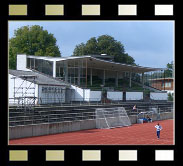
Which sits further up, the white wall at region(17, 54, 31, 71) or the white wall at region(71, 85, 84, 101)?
the white wall at region(17, 54, 31, 71)

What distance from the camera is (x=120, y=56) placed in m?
70.9

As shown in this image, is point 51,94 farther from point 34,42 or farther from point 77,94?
point 34,42

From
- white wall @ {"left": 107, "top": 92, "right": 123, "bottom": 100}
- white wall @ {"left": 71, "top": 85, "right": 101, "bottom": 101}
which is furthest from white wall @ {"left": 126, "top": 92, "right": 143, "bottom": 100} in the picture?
white wall @ {"left": 71, "top": 85, "right": 101, "bottom": 101}

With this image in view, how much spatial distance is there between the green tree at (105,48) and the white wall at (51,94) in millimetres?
33822

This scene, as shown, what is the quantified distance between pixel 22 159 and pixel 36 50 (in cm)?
5337

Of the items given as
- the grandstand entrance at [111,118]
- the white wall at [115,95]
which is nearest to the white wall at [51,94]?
the grandstand entrance at [111,118]

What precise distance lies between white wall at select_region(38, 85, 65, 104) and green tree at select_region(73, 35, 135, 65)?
111 feet

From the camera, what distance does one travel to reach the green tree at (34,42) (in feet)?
189

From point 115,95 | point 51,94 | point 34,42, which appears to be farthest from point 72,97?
point 34,42

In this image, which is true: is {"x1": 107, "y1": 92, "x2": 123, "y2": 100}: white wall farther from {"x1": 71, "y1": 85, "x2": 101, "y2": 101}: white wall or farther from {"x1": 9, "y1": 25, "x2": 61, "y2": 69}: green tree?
{"x1": 9, "y1": 25, "x2": 61, "y2": 69}: green tree

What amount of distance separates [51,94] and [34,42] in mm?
26845

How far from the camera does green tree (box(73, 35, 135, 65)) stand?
7019cm

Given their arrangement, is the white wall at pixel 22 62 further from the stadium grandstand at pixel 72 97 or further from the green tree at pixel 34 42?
the green tree at pixel 34 42
